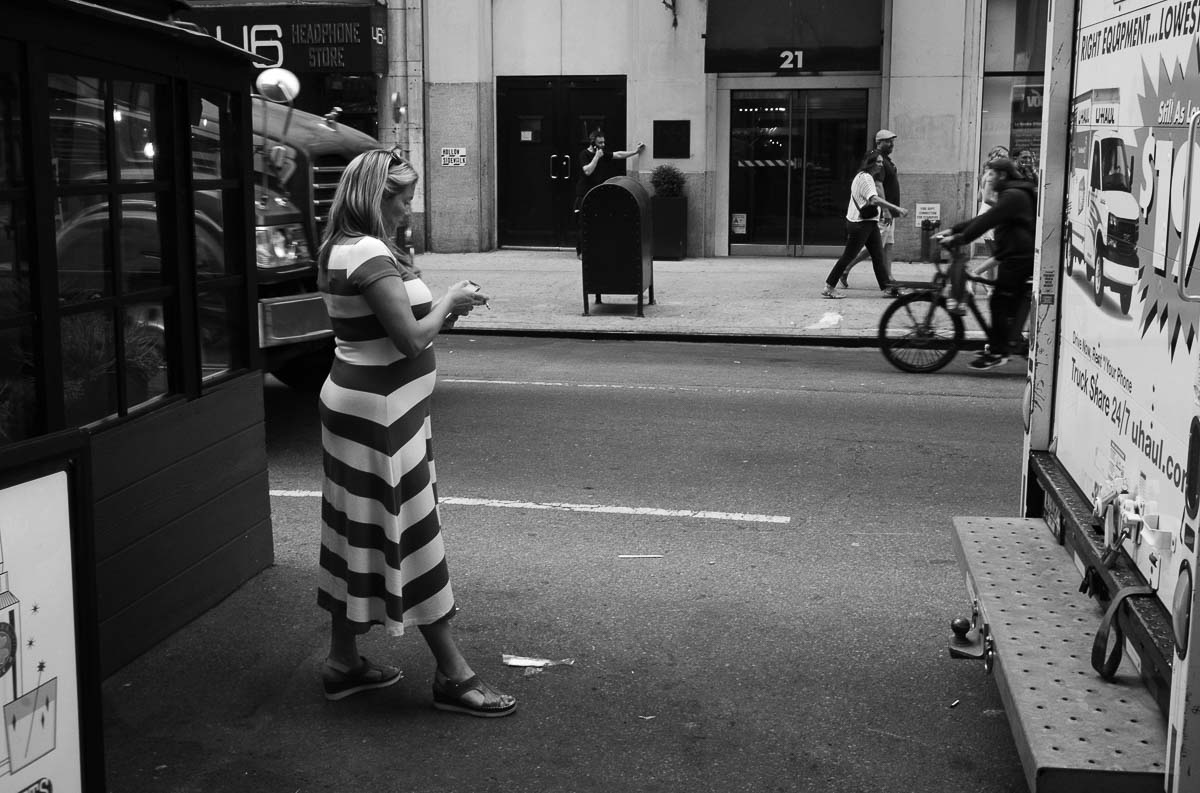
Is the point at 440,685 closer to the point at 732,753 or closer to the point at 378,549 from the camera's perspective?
the point at 378,549

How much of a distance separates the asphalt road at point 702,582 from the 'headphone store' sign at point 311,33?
11838mm

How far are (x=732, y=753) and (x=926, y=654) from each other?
116cm

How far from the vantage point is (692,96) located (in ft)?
69.2

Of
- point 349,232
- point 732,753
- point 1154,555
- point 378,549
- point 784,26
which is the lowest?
point 732,753

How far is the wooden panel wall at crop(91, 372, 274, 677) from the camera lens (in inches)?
196

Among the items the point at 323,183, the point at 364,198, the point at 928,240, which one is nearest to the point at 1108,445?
the point at 364,198

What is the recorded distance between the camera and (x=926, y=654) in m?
5.24

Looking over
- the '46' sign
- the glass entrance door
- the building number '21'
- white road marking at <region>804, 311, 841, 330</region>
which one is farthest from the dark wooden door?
white road marking at <region>804, 311, 841, 330</region>

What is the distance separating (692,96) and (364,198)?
1714cm

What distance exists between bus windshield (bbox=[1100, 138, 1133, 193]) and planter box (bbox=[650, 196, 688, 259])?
17060 mm

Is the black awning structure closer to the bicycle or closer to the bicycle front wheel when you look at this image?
the bicycle

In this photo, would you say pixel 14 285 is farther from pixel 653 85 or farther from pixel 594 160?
pixel 653 85

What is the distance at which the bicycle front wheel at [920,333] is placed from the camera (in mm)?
11758

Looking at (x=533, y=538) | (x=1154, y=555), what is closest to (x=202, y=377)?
(x=533, y=538)
